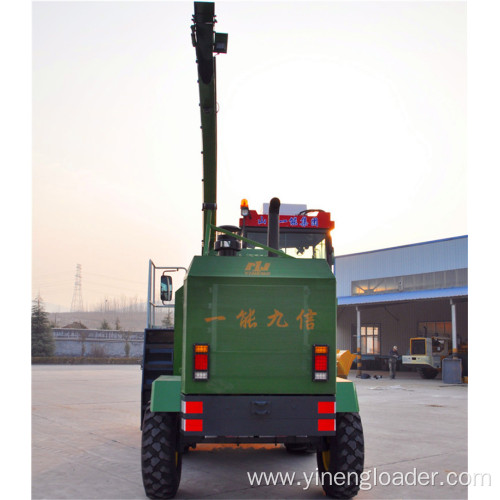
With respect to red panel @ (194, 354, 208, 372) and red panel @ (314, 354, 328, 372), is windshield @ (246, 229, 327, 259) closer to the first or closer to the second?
red panel @ (314, 354, 328, 372)

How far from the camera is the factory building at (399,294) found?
99.6ft

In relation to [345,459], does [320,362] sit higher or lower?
higher

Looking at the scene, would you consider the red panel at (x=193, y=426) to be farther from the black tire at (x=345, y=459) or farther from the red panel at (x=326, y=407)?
the black tire at (x=345, y=459)

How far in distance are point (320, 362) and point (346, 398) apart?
0.51m

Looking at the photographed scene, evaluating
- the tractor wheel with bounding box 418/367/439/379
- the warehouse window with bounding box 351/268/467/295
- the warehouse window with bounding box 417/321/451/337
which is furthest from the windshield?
the warehouse window with bounding box 417/321/451/337

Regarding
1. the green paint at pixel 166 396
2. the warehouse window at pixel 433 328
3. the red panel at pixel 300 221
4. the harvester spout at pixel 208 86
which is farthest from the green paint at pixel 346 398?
the warehouse window at pixel 433 328

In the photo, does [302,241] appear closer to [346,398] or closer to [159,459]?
[346,398]

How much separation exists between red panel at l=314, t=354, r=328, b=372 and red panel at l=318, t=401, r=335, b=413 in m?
0.32

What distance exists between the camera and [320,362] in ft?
18.4

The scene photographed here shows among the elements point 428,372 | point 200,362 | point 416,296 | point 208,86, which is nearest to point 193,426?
point 200,362

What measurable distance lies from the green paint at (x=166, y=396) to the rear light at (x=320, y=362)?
1.42 m

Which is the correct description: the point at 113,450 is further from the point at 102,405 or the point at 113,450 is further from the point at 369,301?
the point at 369,301

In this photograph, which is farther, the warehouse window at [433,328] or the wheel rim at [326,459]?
the warehouse window at [433,328]

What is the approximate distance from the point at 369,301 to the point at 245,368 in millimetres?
24263
